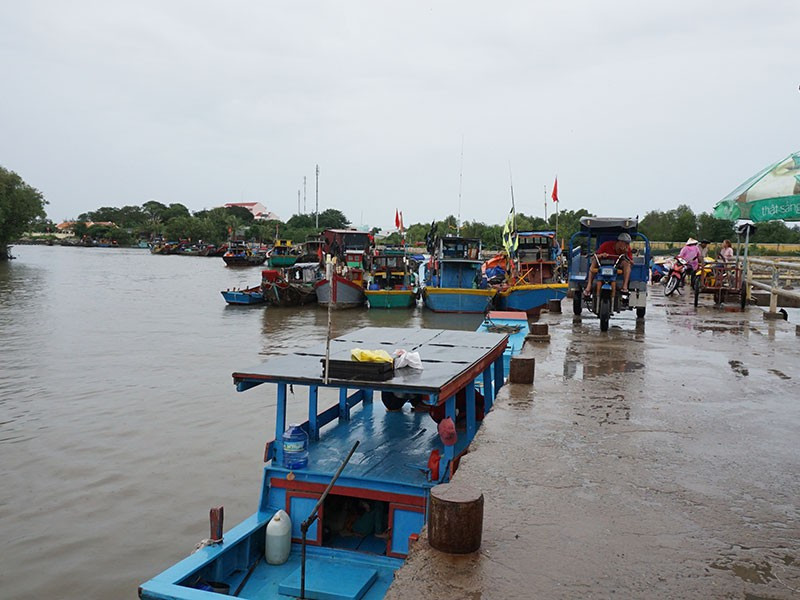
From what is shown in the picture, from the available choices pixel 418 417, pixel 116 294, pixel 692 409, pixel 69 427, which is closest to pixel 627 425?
pixel 692 409

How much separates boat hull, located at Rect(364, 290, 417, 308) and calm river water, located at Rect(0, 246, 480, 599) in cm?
631

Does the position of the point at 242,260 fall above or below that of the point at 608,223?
below

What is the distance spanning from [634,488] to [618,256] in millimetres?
7970

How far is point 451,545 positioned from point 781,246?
56.1 m

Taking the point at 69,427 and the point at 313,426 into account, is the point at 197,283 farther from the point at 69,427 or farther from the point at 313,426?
the point at 313,426

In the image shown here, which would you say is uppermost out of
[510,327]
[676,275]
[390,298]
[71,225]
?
[71,225]

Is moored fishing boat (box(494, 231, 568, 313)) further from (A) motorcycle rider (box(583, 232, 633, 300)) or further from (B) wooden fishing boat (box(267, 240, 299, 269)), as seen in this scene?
(B) wooden fishing boat (box(267, 240, 299, 269))

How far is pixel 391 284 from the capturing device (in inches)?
1297

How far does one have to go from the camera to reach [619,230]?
1352 centimetres

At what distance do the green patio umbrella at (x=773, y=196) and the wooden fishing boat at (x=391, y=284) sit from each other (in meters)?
23.9

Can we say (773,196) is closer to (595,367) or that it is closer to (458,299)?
(595,367)

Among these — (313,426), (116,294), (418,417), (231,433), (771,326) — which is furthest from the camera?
(116,294)

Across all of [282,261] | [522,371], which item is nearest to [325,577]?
[522,371]

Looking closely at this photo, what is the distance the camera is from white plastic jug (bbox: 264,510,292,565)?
18.6 feet
